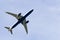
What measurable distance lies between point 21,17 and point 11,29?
12.4 m

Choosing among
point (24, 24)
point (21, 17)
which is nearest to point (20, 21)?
point (21, 17)

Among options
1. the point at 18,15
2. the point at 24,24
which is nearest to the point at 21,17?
the point at 18,15

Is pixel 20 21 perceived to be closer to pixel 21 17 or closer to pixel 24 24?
pixel 21 17

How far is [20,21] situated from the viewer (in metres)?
176

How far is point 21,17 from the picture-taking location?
583ft

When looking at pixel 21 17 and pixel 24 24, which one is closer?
pixel 21 17

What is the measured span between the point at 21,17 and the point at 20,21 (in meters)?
3.08

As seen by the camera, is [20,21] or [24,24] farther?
[24,24]

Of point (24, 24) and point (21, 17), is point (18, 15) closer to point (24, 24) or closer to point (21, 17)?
point (21, 17)

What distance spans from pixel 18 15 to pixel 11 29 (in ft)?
41.9

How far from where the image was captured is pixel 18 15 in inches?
6964

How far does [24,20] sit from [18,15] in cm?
947

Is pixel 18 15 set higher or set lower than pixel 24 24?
higher

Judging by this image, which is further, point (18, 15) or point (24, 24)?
point (24, 24)
